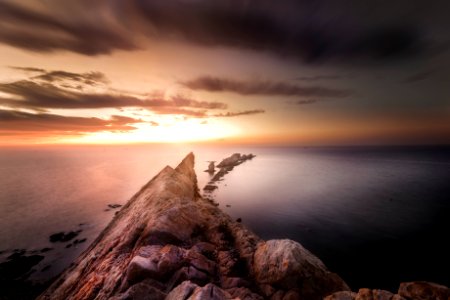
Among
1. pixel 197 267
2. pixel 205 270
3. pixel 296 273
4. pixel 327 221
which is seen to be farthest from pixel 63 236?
pixel 327 221

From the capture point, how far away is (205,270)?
1080 cm

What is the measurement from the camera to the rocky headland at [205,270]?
868cm

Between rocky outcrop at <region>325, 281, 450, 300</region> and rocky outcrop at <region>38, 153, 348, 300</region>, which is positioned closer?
rocky outcrop at <region>325, 281, 450, 300</region>

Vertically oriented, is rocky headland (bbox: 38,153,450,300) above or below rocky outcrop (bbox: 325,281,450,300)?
below

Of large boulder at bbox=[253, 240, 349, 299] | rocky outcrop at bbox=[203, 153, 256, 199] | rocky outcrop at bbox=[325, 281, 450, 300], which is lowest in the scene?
rocky outcrop at bbox=[203, 153, 256, 199]

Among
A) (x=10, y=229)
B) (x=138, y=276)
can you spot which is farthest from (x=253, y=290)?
(x=10, y=229)

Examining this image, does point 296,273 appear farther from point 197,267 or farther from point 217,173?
point 217,173

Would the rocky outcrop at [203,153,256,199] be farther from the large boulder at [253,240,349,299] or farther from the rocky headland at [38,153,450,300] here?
the large boulder at [253,240,349,299]

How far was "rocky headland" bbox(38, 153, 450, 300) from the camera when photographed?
8.68m

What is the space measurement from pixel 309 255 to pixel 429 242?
174ft

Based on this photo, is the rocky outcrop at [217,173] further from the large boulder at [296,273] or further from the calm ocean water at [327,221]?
the large boulder at [296,273]

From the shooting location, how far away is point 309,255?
11.1 metres


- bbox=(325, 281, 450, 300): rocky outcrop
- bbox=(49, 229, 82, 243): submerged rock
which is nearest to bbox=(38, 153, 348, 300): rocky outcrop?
bbox=(325, 281, 450, 300): rocky outcrop

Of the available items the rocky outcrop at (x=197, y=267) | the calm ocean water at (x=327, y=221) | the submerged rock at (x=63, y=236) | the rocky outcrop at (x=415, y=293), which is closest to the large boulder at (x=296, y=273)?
the rocky outcrop at (x=197, y=267)
